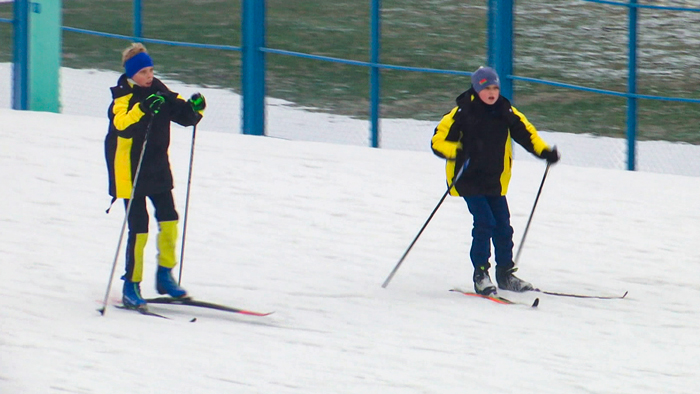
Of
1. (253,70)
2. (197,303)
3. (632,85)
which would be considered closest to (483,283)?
(197,303)

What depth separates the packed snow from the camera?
543cm

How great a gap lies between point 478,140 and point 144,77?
6.48 ft

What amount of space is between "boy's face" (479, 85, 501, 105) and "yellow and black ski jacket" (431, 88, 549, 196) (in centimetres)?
6

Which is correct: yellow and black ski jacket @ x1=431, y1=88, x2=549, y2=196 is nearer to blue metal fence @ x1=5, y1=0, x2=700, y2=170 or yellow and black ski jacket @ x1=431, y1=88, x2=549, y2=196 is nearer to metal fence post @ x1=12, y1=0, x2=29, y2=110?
blue metal fence @ x1=5, y1=0, x2=700, y2=170

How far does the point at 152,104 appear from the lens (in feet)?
19.9

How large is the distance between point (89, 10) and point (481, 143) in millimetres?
14870

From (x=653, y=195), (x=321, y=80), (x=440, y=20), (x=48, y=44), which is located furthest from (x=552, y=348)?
(x=440, y=20)

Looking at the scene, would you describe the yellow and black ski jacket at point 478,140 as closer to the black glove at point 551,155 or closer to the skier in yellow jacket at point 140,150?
the black glove at point 551,155

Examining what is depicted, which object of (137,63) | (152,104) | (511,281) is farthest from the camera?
(511,281)

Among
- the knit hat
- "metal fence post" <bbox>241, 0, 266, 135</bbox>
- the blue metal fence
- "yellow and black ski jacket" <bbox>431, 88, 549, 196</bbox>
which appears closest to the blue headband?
"yellow and black ski jacket" <bbox>431, 88, 549, 196</bbox>

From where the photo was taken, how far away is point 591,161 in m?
15.0

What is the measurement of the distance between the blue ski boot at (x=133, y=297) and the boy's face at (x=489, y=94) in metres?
2.22

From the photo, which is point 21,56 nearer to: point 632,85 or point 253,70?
point 253,70

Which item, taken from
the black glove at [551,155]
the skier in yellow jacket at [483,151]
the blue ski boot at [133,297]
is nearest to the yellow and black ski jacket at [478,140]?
the skier in yellow jacket at [483,151]
